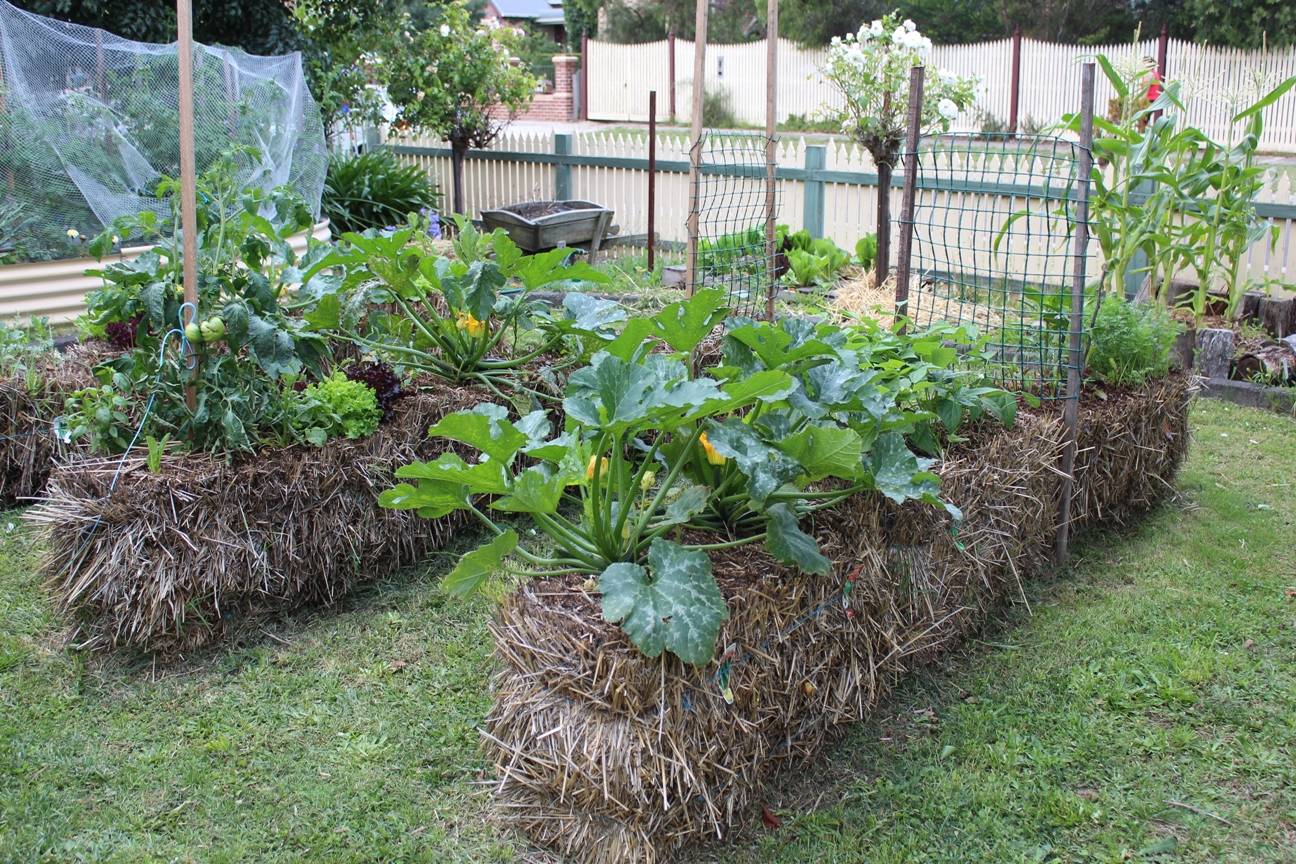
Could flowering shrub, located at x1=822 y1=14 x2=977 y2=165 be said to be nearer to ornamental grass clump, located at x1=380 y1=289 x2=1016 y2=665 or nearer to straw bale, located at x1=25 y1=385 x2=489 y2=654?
ornamental grass clump, located at x1=380 y1=289 x2=1016 y2=665

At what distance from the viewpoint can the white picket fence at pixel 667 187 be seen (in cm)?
721

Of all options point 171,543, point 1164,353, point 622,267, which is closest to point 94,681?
point 171,543

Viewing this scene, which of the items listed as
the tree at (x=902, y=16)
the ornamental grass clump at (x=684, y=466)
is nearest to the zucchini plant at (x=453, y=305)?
the ornamental grass clump at (x=684, y=466)

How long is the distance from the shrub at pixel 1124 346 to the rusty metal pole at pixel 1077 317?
35 cm

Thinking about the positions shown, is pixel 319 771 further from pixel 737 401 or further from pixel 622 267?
pixel 622 267

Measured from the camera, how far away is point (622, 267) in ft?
27.0

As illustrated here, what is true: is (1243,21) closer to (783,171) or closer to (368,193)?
(783,171)

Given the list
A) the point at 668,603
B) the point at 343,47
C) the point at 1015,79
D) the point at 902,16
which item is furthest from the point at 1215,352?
the point at 902,16

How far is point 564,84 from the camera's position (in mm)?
26125

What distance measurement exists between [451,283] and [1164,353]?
2794 mm

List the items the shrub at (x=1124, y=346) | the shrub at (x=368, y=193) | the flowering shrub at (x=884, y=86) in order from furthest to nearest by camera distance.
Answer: the shrub at (x=368, y=193) < the flowering shrub at (x=884, y=86) < the shrub at (x=1124, y=346)

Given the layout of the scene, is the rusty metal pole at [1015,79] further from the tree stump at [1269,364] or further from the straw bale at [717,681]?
the straw bale at [717,681]

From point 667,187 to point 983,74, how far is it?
9159 mm

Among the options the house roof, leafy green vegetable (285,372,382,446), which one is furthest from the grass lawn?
the house roof
